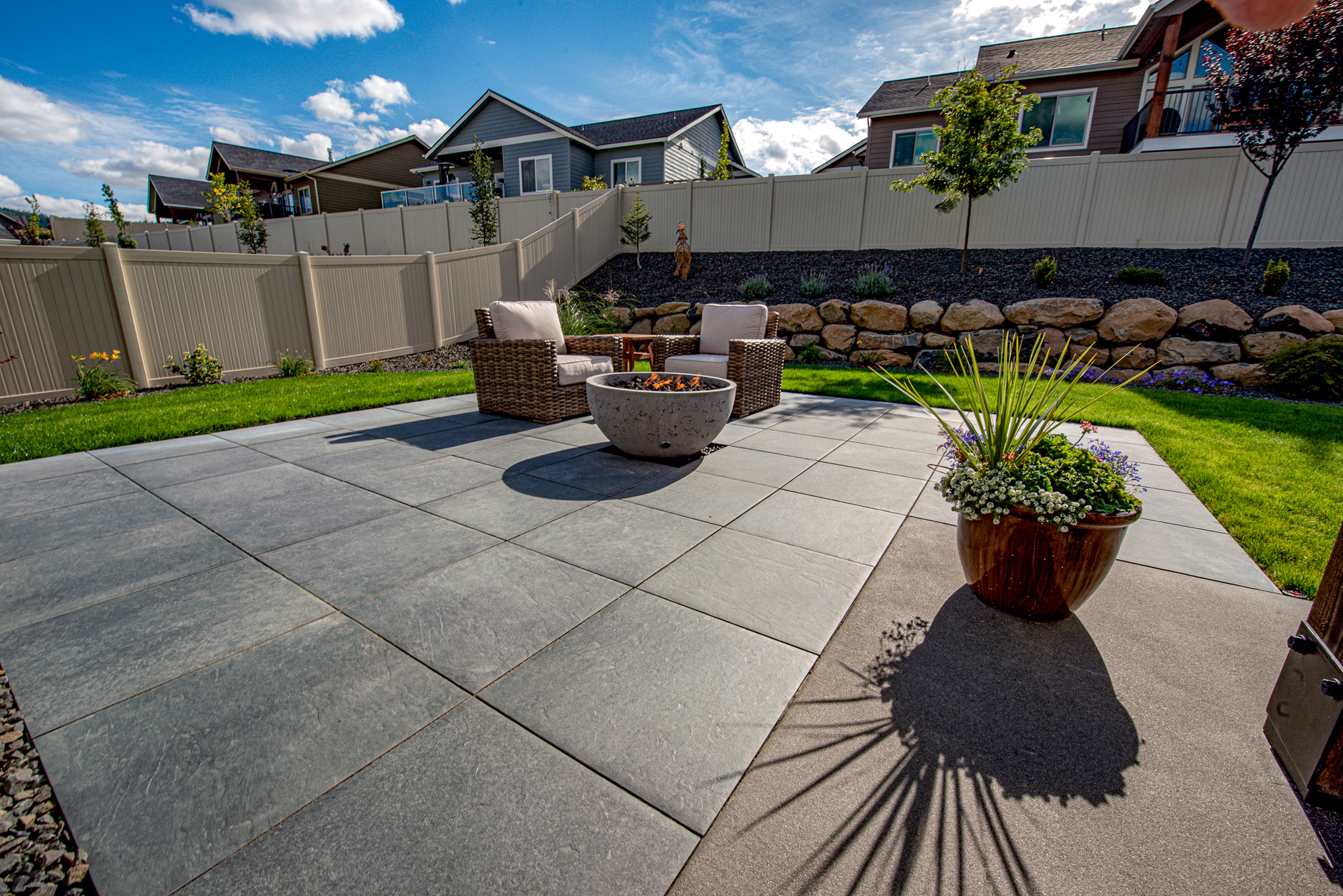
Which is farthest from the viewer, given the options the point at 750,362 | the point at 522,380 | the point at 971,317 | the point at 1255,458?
the point at 971,317

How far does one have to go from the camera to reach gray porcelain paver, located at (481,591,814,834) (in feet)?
4.55

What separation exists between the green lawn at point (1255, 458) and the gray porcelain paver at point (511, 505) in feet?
11.1

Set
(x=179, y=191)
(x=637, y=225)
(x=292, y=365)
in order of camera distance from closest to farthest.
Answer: (x=292, y=365) → (x=637, y=225) → (x=179, y=191)

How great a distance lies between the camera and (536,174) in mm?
18453

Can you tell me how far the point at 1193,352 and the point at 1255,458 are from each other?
4.25m

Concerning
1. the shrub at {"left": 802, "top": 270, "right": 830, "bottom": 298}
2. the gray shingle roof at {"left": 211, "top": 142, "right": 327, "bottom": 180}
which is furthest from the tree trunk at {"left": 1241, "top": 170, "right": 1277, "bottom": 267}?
the gray shingle roof at {"left": 211, "top": 142, "right": 327, "bottom": 180}

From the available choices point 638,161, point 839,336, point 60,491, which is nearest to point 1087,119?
point 839,336

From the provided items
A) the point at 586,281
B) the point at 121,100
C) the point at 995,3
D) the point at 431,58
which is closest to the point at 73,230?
the point at 121,100

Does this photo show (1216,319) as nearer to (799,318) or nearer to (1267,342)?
(1267,342)

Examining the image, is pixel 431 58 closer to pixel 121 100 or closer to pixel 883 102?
pixel 883 102

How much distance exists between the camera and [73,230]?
22938mm

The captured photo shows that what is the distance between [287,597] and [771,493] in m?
2.47

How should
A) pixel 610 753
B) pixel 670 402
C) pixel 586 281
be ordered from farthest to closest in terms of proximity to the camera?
pixel 586 281 → pixel 670 402 → pixel 610 753

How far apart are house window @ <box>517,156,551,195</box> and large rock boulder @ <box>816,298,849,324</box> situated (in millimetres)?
12928
